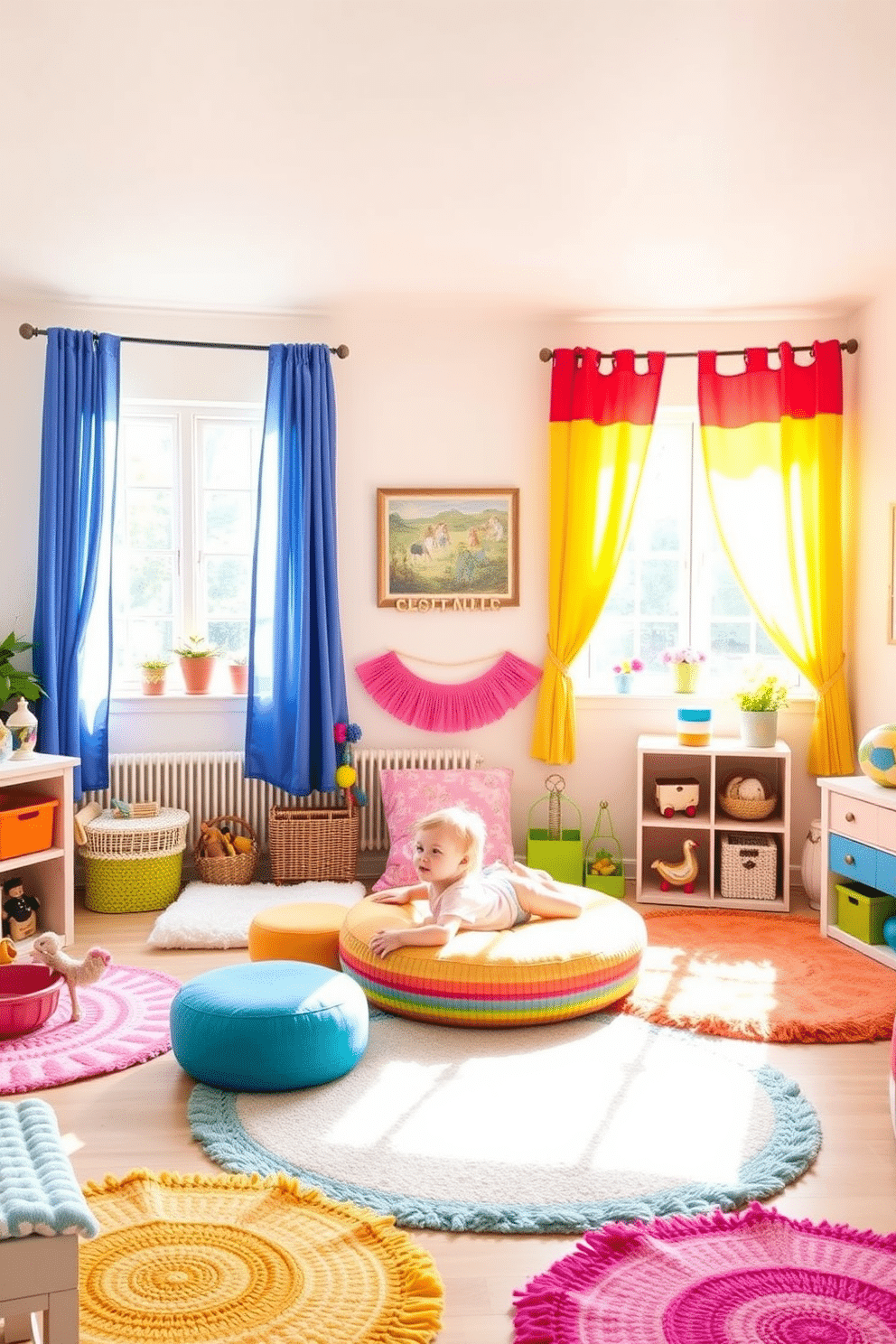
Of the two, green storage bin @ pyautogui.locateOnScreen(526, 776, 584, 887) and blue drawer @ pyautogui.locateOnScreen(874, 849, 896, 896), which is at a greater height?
blue drawer @ pyautogui.locateOnScreen(874, 849, 896, 896)

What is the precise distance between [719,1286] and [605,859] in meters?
2.93

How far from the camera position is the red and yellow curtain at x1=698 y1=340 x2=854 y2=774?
16.5 ft

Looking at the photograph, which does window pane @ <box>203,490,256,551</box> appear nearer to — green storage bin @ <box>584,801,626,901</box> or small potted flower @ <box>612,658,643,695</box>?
small potted flower @ <box>612,658,643,695</box>

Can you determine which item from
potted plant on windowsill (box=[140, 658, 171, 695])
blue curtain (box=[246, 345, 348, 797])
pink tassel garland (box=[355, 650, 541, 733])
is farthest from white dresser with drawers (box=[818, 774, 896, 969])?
potted plant on windowsill (box=[140, 658, 171, 695])

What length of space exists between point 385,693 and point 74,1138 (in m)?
2.83

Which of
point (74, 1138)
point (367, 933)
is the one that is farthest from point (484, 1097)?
point (74, 1138)

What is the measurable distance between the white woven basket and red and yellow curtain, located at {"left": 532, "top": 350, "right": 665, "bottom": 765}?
169cm

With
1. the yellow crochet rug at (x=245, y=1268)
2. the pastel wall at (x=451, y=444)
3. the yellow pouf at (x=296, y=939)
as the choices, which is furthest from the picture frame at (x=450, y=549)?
the yellow crochet rug at (x=245, y=1268)

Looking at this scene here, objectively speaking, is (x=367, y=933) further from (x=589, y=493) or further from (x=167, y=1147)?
(x=589, y=493)

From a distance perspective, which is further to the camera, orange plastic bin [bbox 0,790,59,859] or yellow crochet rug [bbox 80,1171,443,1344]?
orange plastic bin [bbox 0,790,59,859]

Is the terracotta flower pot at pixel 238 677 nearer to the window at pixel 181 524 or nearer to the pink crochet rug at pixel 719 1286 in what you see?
the window at pixel 181 524

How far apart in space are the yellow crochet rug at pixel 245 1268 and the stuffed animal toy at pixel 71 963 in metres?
1.02

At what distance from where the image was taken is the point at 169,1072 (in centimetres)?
308

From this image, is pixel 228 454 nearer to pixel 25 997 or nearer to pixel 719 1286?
pixel 25 997
